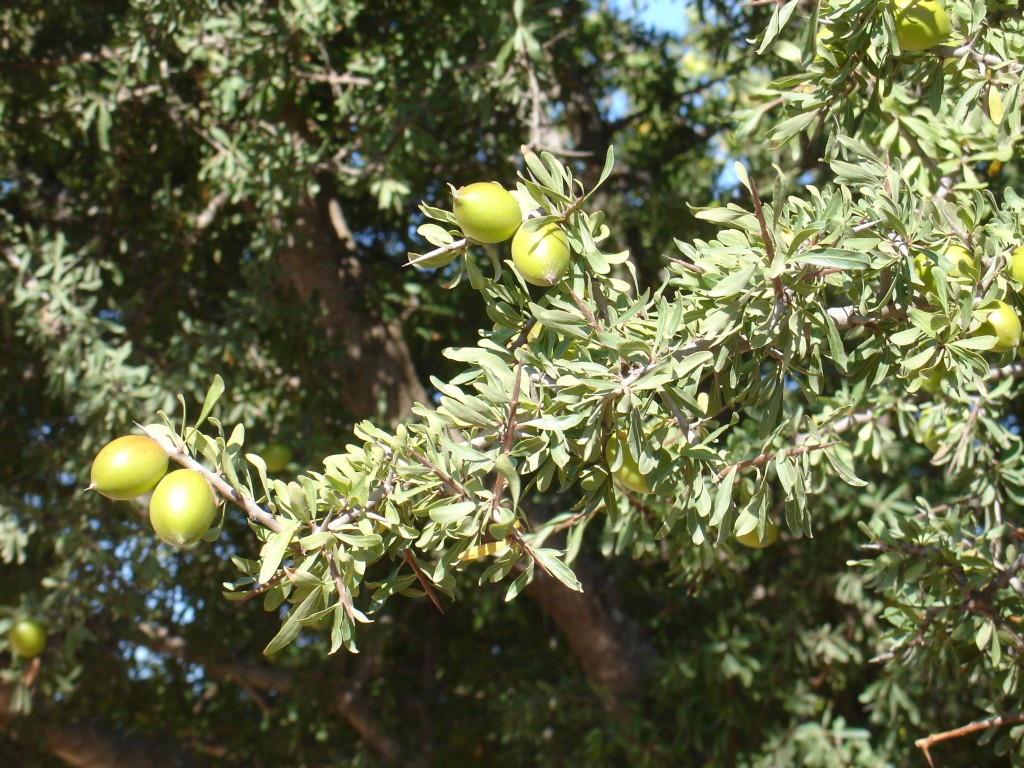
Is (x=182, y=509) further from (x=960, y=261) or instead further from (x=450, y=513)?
(x=960, y=261)

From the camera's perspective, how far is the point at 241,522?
345 cm

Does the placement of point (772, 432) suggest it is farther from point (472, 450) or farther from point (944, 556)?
point (944, 556)

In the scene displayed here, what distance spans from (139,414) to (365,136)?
100 centimetres

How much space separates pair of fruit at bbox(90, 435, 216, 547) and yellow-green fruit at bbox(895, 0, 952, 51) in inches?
45.9

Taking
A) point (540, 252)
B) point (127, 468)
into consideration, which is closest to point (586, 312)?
point (540, 252)

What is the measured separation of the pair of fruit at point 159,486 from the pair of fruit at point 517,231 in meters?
0.46

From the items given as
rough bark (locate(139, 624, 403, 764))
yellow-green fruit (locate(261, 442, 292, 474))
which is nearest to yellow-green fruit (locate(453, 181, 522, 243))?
yellow-green fruit (locate(261, 442, 292, 474))

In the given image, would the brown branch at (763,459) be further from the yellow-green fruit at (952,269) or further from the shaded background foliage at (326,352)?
the shaded background foliage at (326,352)

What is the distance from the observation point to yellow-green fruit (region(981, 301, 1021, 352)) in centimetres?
123

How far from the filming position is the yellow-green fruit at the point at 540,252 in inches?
46.4

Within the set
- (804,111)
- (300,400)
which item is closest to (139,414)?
(300,400)

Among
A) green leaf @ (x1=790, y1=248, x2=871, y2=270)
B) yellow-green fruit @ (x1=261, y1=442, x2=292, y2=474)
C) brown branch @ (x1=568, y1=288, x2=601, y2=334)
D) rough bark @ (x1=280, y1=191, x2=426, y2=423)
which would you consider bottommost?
green leaf @ (x1=790, y1=248, x2=871, y2=270)

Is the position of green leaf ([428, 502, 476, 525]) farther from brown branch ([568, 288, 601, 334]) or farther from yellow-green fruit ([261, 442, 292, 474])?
yellow-green fruit ([261, 442, 292, 474])

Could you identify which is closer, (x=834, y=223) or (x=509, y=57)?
(x=834, y=223)
